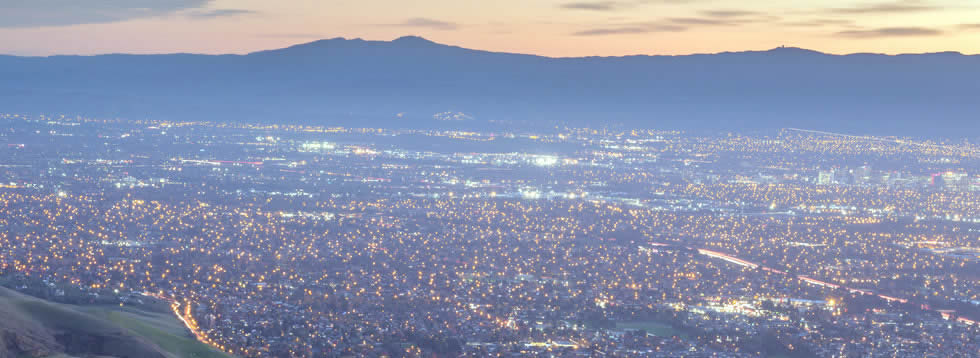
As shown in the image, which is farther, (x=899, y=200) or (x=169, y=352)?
(x=899, y=200)

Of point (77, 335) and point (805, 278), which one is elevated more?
point (77, 335)

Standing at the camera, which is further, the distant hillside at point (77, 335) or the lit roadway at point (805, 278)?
the lit roadway at point (805, 278)

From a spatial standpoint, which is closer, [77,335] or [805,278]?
[77,335]

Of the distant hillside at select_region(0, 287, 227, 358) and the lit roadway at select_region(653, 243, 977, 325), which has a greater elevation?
the distant hillside at select_region(0, 287, 227, 358)

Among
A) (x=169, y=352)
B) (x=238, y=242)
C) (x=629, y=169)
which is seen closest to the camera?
(x=169, y=352)

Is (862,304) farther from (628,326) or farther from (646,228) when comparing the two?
(646,228)

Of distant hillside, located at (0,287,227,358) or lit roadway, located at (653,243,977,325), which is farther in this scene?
lit roadway, located at (653,243,977,325)

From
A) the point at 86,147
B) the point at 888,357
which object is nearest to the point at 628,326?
the point at 888,357

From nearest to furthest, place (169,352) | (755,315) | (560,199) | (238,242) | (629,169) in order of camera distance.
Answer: (169,352) → (755,315) → (238,242) → (560,199) → (629,169)
